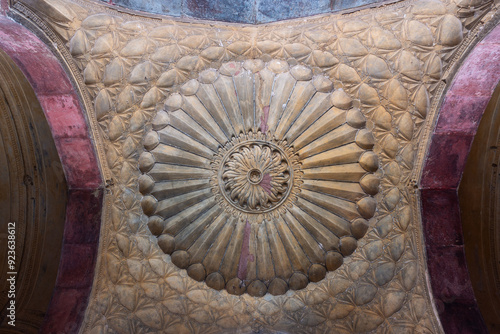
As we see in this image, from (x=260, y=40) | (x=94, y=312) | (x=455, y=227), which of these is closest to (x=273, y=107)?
(x=260, y=40)

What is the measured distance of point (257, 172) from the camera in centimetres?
557

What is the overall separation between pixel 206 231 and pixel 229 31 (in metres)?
2.71

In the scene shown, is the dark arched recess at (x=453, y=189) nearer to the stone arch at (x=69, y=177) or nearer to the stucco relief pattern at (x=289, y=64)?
the stucco relief pattern at (x=289, y=64)

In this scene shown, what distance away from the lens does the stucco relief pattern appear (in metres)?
5.15

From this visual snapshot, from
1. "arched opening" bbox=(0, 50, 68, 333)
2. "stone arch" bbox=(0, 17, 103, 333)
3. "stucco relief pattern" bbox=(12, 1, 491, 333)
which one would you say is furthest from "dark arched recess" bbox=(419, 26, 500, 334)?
"arched opening" bbox=(0, 50, 68, 333)

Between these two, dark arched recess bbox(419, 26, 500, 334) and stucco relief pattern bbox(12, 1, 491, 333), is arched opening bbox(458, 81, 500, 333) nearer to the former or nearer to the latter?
dark arched recess bbox(419, 26, 500, 334)

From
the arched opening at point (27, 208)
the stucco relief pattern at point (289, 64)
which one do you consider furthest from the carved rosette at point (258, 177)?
the arched opening at point (27, 208)

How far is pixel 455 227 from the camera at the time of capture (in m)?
5.29

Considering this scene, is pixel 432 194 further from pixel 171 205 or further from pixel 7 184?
pixel 7 184

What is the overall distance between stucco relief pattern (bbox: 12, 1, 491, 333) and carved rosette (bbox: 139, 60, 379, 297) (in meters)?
0.16

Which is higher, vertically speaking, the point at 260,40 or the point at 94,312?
the point at 260,40

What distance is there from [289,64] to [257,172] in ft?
4.90

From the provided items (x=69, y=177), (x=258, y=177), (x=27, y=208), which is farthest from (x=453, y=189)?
(x=27, y=208)

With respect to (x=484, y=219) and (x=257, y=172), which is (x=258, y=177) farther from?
(x=484, y=219)
